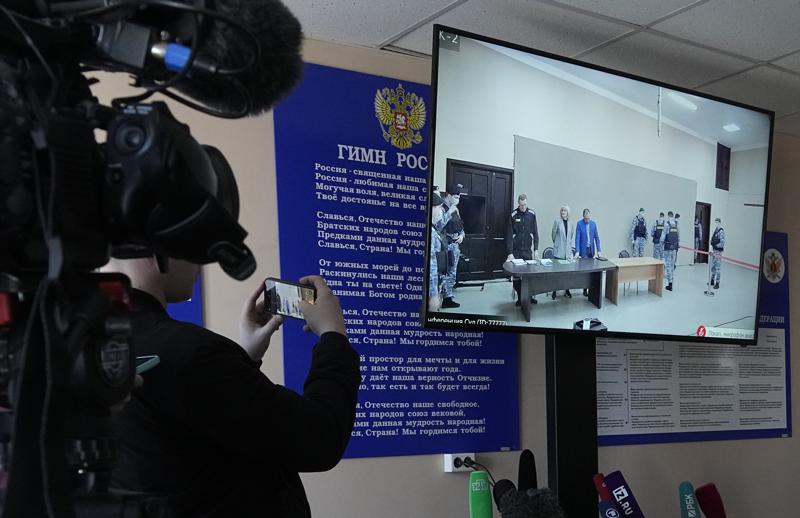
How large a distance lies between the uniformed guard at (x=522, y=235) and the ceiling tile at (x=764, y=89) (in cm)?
122

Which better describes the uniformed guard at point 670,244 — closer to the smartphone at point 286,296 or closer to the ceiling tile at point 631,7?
the ceiling tile at point 631,7

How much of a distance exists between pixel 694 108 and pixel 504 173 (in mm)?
893

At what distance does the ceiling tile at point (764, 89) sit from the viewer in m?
2.77

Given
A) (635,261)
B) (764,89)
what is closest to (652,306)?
(635,261)

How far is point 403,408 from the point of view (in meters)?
2.31

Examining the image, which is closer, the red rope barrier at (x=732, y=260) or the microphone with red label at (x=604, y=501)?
the microphone with red label at (x=604, y=501)

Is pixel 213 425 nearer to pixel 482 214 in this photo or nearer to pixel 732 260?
pixel 482 214

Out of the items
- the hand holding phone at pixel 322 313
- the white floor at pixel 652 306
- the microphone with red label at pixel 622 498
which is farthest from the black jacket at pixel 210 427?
the microphone with red label at pixel 622 498

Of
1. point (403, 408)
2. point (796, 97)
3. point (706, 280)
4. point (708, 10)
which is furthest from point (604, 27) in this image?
point (403, 408)

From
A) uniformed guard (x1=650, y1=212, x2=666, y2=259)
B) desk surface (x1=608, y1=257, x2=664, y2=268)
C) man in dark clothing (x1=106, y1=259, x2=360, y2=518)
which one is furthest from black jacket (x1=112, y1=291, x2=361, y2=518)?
uniformed guard (x1=650, y1=212, x2=666, y2=259)

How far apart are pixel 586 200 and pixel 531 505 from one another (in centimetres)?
93

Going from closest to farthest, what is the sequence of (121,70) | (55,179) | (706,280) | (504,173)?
(55,179), (121,70), (504,173), (706,280)

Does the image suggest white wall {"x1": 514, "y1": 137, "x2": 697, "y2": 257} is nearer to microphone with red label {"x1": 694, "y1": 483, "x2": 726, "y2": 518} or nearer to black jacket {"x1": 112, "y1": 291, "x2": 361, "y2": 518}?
microphone with red label {"x1": 694, "y1": 483, "x2": 726, "y2": 518}

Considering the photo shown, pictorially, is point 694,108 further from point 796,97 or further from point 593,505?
point 593,505
